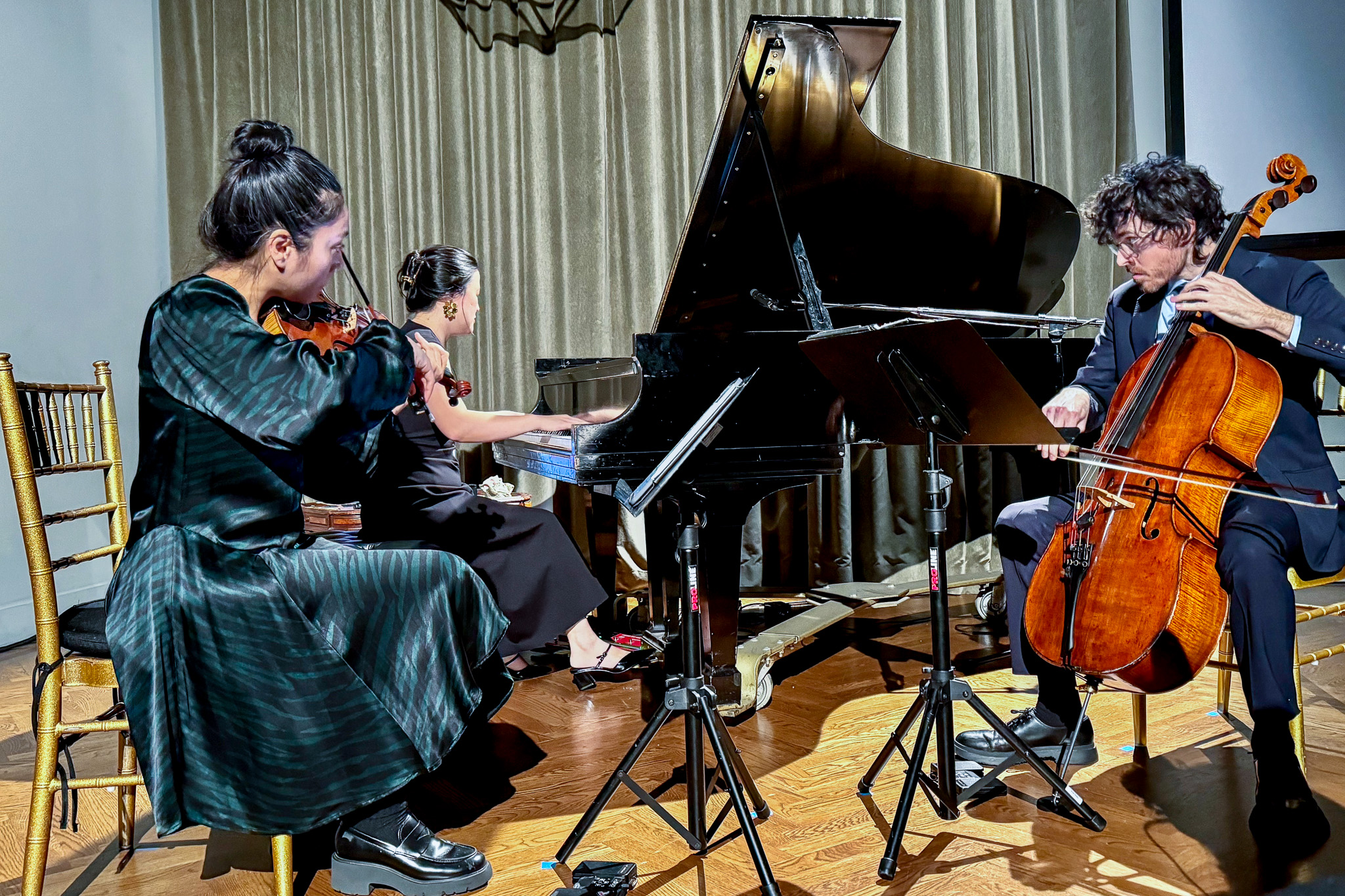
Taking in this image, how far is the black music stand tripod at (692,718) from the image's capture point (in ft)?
5.15

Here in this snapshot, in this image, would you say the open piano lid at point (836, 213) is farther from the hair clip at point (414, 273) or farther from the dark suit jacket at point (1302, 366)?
the dark suit jacket at point (1302, 366)

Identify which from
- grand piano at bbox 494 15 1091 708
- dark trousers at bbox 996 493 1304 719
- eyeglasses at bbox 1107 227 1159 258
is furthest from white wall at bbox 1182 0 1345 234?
dark trousers at bbox 996 493 1304 719

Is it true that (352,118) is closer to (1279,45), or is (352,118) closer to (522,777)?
(522,777)

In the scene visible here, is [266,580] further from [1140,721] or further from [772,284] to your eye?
[1140,721]

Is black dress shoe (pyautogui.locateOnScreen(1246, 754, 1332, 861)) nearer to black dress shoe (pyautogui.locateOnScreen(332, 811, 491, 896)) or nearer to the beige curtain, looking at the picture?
black dress shoe (pyautogui.locateOnScreen(332, 811, 491, 896))

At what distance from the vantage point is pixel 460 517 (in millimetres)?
2660

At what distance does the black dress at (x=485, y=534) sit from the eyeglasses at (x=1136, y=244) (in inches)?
60.5

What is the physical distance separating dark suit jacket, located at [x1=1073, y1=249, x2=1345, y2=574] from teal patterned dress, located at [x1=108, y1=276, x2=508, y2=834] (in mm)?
1458

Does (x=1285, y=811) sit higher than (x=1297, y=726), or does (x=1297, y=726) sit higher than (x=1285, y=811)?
(x=1297, y=726)

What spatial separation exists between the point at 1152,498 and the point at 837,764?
92cm

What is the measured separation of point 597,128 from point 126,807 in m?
3.35

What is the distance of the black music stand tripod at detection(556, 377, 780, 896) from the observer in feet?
5.15

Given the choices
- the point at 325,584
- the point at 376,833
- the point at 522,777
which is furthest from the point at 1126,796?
the point at 325,584

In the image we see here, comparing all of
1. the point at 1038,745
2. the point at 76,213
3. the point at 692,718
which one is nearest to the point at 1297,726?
the point at 1038,745
